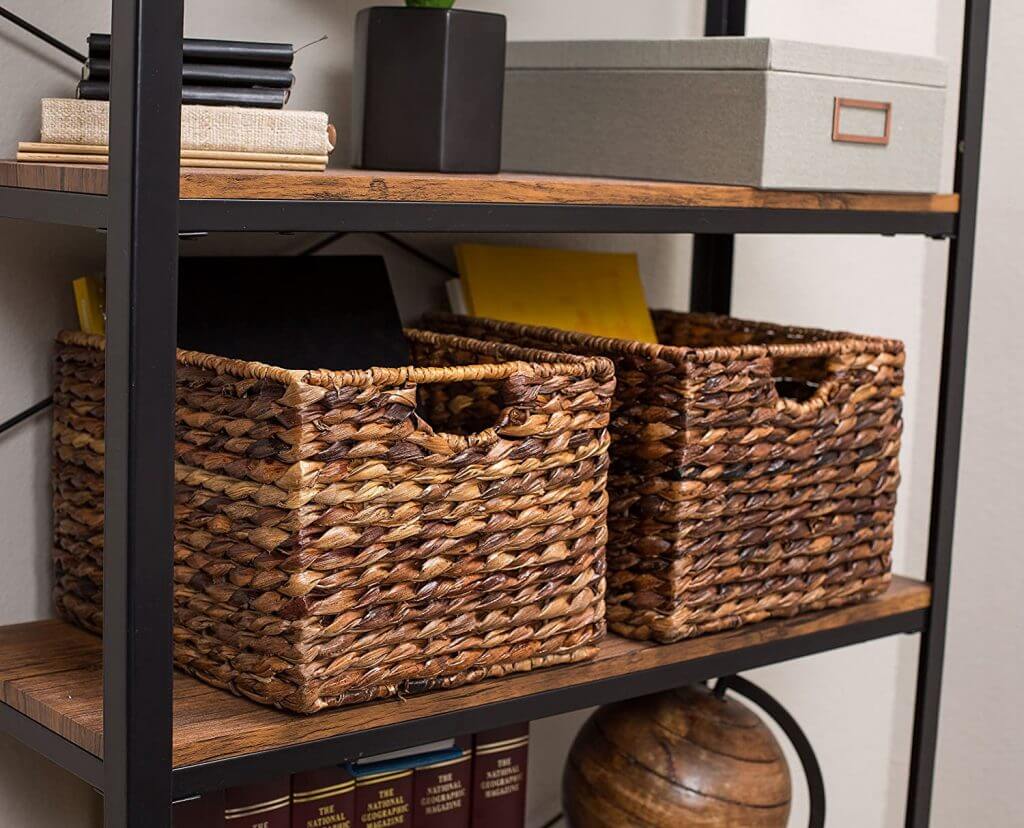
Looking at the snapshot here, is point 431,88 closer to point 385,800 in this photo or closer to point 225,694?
point 225,694

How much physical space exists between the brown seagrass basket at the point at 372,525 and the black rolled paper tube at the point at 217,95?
17 centimetres

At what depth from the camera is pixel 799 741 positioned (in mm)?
1371

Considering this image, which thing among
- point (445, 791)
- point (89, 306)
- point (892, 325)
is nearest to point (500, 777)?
point (445, 791)

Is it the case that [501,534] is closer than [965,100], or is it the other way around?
[501,534]

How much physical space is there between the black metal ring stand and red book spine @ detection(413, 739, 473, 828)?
0.85 ft

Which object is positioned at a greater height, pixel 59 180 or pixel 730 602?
pixel 59 180

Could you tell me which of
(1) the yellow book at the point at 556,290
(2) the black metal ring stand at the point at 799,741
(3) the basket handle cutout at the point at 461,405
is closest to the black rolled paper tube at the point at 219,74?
(3) the basket handle cutout at the point at 461,405

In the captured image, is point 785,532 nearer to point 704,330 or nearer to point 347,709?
point 704,330

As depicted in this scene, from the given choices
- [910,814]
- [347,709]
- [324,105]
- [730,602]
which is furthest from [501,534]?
[910,814]

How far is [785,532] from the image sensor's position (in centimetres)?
117

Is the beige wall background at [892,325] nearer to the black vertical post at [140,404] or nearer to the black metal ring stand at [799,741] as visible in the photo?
the black metal ring stand at [799,741]

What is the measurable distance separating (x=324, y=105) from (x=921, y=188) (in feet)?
1.75

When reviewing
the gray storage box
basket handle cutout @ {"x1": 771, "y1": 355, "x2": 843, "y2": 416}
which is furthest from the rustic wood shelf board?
basket handle cutout @ {"x1": 771, "y1": 355, "x2": 843, "y2": 416}

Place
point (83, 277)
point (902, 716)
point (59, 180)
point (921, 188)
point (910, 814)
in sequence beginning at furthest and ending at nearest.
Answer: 1. point (902, 716)
2. point (910, 814)
3. point (921, 188)
4. point (83, 277)
5. point (59, 180)
